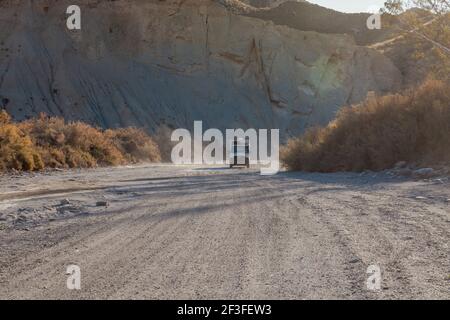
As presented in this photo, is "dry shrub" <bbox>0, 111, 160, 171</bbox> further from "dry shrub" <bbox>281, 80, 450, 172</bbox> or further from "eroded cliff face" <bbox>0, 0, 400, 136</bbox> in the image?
"eroded cliff face" <bbox>0, 0, 400, 136</bbox>

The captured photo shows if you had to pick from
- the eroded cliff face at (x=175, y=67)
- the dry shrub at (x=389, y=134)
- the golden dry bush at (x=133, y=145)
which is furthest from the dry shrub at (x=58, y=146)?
the eroded cliff face at (x=175, y=67)

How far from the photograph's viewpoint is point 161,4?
→ 2244 inches

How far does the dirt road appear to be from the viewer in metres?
4.92

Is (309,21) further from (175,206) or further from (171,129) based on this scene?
(175,206)

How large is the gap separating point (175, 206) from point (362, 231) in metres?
4.48

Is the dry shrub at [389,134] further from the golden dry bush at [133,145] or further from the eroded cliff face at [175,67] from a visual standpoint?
the eroded cliff face at [175,67]

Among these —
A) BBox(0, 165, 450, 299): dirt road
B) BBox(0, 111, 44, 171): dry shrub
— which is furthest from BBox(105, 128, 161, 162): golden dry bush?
BBox(0, 165, 450, 299): dirt road

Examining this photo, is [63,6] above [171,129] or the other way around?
above

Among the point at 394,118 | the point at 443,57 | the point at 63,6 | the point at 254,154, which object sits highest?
the point at 63,6

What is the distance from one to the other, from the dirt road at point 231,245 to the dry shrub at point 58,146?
11.5m

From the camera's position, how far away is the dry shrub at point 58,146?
2362cm

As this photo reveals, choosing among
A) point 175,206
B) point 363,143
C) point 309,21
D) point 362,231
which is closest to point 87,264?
point 362,231

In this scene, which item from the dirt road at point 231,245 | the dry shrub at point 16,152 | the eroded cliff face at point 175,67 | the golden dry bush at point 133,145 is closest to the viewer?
the dirt road at point 231,245

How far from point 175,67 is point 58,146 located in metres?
30.4
